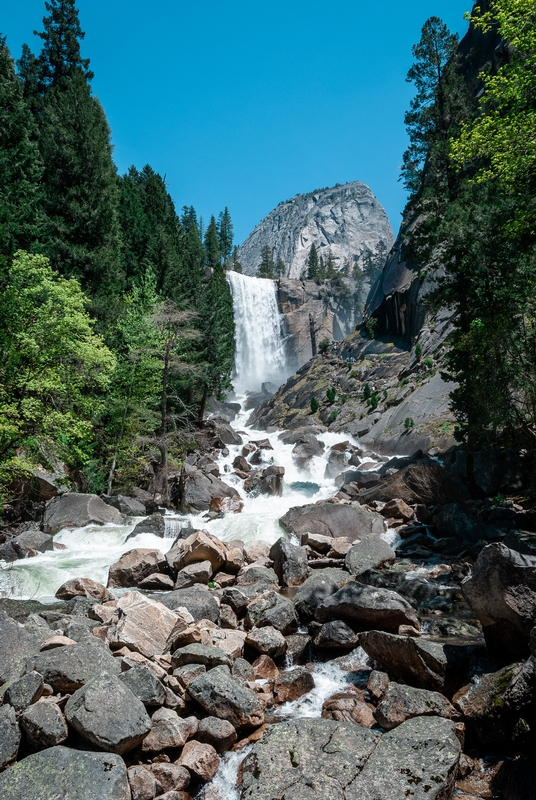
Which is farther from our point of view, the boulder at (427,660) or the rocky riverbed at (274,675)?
the boulder at (427,660)

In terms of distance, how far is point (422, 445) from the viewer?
25.5 meters

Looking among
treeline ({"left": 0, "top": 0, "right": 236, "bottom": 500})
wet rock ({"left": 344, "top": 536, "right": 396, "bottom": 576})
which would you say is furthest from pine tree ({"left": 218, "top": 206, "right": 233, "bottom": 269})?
wet rock ({"left": 344, "top": 536, "right": 396, "bottom": 576})

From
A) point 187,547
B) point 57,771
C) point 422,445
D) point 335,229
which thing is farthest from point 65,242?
point 335,229

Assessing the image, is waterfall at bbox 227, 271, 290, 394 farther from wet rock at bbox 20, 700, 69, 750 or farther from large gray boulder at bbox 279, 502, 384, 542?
wet rock at bbox 20, 700, 69, 750

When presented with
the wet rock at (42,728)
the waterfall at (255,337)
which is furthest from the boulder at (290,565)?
the waterfall at (255,337)

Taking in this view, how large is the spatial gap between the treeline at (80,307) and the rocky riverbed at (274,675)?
4587mm

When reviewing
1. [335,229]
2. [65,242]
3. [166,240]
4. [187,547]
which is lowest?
[187,547]

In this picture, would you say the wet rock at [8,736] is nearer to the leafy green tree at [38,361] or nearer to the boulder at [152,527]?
the leafy green tree at [38,361]

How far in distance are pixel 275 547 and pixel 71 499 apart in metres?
8.25

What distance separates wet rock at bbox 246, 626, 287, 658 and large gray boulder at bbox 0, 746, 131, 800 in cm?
351

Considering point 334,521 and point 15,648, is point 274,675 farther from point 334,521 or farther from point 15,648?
point 334,521

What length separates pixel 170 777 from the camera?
16.9ft

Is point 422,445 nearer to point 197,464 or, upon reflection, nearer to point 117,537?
point 197,464

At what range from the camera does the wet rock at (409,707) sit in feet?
19.0
